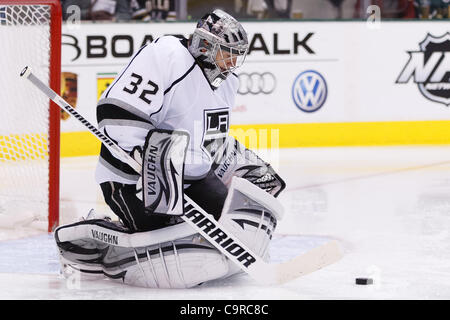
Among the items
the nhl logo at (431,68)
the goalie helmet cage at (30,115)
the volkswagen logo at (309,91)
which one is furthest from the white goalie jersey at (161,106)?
the nhl logo at (431,68)

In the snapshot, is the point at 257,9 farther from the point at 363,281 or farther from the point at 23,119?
the point at 363,281

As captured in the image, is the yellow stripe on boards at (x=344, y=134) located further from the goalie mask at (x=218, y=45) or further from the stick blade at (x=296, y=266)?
the goalie mask at (x=218, y=45)

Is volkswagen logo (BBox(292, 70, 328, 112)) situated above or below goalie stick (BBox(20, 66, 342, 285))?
below

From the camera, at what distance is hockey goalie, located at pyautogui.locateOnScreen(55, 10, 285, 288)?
311cm

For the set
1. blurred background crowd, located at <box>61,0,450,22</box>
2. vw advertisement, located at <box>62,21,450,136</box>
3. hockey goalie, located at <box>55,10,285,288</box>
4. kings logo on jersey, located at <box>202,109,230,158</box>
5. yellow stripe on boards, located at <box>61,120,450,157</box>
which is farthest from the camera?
yellow stripe on boards, located at <box>61,120,450,157</box>

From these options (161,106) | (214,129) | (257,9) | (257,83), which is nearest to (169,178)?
(161,106)

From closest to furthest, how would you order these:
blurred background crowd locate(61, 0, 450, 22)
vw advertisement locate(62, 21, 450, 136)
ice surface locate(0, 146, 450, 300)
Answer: ice surface locate(0, 146, 450, 300) → blurred background crowd locate(61, 0, 450, 22) → vw advertisement locate(62, 21, 450, 136)

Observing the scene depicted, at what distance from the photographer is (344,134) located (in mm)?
7020

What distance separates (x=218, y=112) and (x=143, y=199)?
0.41m

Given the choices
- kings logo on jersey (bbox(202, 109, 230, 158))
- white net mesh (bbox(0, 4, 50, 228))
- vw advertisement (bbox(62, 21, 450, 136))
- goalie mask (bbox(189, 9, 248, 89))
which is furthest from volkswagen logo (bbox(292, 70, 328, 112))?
goalie mask (bbox(189, 9, 248, 89))

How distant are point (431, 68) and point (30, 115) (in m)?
3.36

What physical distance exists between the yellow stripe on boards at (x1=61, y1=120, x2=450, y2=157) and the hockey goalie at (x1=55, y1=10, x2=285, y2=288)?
3223 millimetres

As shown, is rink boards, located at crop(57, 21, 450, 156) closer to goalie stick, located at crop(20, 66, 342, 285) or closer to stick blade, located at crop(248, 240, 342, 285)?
stick blade, located at crop(248, 240, 342, 285)
